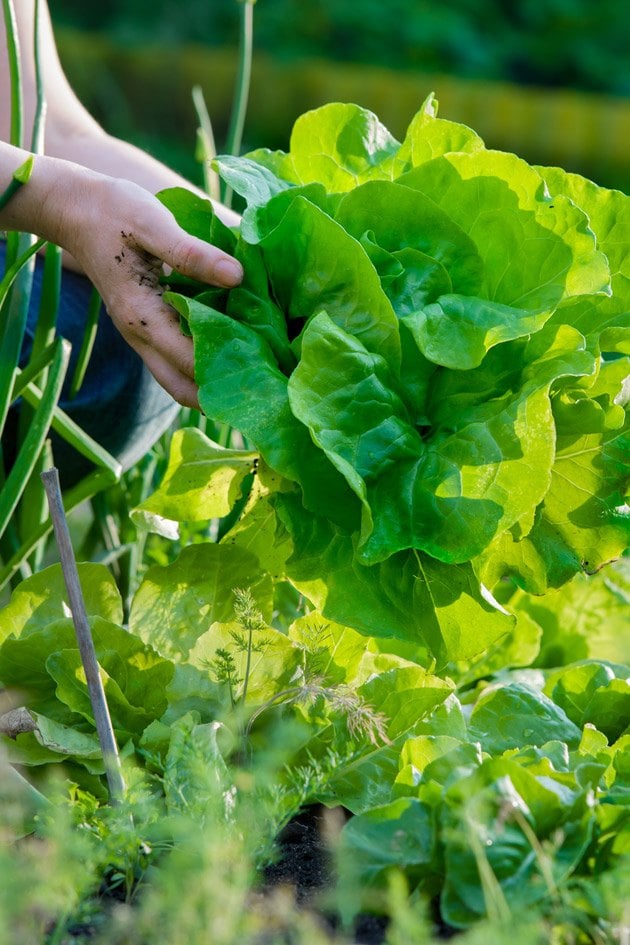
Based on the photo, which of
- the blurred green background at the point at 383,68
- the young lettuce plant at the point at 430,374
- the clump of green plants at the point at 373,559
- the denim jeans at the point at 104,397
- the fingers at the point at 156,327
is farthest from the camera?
the blurred green background at the point at 383,68

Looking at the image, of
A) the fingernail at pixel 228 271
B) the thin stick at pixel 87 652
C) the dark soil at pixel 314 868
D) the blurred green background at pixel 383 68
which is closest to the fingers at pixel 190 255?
the fingernail at pixel 228 271

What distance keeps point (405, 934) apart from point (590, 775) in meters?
0.27

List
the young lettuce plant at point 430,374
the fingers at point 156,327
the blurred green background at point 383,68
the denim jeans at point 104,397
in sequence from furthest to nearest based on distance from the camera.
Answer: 1. the blurred green background at point 383,68
2. the denim jeans at point 104,397
3. the fingers at point 156,327
4. the young lettuce plant at point 430,374

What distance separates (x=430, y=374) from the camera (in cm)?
103

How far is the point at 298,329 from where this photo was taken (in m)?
1.08

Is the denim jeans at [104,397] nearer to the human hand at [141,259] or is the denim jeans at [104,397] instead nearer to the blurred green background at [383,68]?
the human hand at [141,259]

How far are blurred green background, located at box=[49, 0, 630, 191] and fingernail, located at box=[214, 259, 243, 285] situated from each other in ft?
15.8

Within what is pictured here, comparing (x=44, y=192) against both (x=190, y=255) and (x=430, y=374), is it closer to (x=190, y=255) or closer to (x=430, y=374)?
(x=190, y=255)

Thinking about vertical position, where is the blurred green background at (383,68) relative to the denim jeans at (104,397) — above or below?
below

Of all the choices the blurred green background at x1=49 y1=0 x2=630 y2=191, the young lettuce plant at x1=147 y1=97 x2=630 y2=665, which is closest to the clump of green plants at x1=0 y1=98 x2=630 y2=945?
the young lettuce plant at x1=147 y1=97 x2=630 y2=665

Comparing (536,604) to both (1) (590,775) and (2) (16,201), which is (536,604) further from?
(2) (16,201)

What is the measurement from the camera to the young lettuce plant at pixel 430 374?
0.96 metres

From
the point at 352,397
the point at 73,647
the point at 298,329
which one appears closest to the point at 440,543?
the point at 352,397

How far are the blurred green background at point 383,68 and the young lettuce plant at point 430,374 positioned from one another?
15.8 ft
